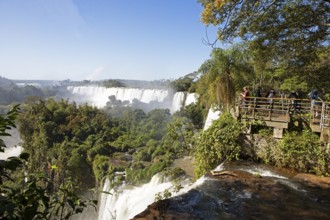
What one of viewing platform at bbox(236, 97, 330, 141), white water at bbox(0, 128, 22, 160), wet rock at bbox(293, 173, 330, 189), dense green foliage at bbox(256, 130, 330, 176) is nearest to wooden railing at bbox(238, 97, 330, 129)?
viewing platform at bbox(236, 97, 330, 141)

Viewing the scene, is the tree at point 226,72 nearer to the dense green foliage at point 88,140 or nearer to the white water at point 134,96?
the dense green foliage at point 88,140

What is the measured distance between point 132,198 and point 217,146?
599 cm

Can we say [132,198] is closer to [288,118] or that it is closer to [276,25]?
[288,118]

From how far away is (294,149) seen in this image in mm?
7902

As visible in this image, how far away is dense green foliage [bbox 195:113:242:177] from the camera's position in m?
8.63

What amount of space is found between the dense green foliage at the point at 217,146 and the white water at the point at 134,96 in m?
21.7

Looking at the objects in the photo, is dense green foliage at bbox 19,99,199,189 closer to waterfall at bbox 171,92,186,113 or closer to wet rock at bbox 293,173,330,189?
waterfall at bbox 171,92,186,113

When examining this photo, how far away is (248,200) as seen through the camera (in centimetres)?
555

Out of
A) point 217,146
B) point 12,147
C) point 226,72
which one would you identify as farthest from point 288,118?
point 12,147

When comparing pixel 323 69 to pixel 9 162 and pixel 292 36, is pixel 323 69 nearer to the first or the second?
pixel 292 36

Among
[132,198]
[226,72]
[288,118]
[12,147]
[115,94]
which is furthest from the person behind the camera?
[115,94]

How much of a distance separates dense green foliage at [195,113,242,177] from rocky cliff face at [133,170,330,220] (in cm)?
153

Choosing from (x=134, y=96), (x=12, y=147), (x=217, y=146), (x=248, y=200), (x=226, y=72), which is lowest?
(x=12, y=147)

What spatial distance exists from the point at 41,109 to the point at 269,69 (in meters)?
30.0
